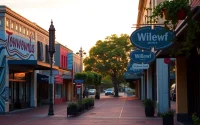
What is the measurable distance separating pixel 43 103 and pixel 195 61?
27311 mm

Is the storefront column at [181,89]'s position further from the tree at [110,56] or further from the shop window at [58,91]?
the tree at [110,56]

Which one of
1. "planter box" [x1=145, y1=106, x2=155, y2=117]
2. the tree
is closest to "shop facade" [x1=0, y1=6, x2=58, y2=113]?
"planter box" [x1=145, y1=106, x2=155, y2=117]

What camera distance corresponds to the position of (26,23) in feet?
117

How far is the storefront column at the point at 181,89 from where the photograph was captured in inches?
766

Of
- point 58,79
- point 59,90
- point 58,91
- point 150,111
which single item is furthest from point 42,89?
point 150,111

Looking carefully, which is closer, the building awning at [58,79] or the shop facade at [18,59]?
the shop facade at [18,59]

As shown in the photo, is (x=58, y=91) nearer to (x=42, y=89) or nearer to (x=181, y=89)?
(x=42, y=89)

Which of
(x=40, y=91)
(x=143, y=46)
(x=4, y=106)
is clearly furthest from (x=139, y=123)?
(x=40, y=91)

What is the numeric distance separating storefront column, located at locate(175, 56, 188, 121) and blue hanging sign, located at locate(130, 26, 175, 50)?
25.2ft

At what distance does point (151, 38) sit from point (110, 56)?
196 ft

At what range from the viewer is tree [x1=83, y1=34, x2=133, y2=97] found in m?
71.8

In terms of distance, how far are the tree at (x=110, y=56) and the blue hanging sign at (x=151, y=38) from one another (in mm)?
58866

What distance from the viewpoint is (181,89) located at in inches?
771

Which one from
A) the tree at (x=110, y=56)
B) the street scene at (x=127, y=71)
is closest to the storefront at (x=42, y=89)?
the street scene at (x=127, y=71)
